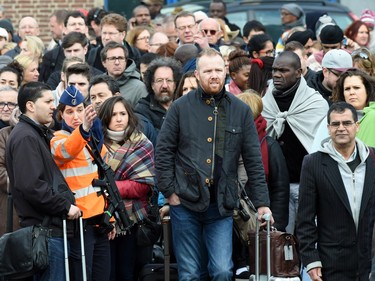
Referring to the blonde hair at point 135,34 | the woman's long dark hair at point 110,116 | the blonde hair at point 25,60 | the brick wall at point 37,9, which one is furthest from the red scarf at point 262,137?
the brick wall at point 37,9

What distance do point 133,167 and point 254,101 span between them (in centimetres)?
127

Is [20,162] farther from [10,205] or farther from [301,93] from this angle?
[301,93]

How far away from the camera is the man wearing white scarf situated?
11695 mm

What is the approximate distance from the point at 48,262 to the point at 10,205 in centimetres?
103

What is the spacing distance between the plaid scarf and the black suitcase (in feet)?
1.45

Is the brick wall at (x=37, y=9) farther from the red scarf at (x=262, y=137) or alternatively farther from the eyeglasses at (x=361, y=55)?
the red scarf at (x=262, y=137)

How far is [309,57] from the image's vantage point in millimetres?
15445

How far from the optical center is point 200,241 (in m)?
10.3

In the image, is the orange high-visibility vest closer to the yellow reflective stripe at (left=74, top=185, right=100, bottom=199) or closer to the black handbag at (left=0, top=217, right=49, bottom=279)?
the yellow reflective stripe at (left=74, top=185, right=100, bottom=199)

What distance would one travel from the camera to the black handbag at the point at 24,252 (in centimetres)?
970

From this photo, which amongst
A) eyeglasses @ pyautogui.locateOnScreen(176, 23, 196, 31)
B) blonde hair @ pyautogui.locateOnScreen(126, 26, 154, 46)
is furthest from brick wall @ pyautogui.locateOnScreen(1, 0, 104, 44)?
eyeglasses @ pyautogui.locateOnScreen(176, 23, 196, 31)

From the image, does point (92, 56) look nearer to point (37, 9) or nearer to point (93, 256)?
point (93, 256)

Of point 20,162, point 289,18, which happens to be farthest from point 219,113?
point 289,18

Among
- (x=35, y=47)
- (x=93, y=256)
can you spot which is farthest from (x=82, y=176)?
(x=35, y=47)
